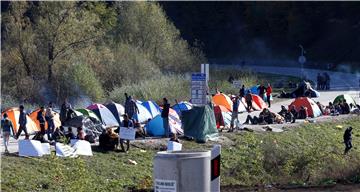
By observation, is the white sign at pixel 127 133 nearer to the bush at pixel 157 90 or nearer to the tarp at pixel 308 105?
the tarp at pixel 308 105

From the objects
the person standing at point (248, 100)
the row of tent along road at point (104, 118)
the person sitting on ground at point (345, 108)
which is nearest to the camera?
the row of tent along road at point (104, 118)

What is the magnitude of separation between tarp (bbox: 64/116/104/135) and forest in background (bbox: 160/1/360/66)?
66509mm

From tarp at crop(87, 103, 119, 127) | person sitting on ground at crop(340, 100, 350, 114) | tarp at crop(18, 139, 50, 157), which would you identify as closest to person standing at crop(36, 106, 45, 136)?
tarp at crop(18, 139, 50, 157)

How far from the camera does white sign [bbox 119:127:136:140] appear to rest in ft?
90.0

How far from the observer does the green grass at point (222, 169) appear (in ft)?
72.0

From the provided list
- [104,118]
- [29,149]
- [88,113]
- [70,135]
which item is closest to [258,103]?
[104,118]

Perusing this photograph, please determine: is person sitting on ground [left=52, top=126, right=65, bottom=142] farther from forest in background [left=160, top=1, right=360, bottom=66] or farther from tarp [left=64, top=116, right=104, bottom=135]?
forest in background [left=160, top=1, right=360, bottom=66]

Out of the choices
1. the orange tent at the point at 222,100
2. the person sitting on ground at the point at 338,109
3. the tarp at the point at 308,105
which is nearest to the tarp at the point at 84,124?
the orange tent at the point at 222,100

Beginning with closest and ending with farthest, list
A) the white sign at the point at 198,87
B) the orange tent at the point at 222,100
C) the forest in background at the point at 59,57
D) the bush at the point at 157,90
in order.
→ the white sign at the point at 198,87
the orange tent at the point at 222,100
the bush at the point at 157,90
the forest in background at the point at 59,57

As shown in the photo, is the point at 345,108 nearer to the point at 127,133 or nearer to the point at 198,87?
the point at 198,87

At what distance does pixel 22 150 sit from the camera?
25.1 meters

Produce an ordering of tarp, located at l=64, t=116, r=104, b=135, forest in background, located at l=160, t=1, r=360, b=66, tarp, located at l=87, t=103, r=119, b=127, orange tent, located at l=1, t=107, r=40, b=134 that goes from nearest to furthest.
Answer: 1. tarp, located at l=64, t=116, r=104, b=135
2. orange tent, located at l=1, t=107, r=40, b=134
3. tarp, located at l=87, t=103, r=119, b=127
4. forest in background, located at l=160, t=1, r=360, b=66

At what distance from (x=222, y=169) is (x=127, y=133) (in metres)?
3.54

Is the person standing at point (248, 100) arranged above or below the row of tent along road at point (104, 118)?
above
